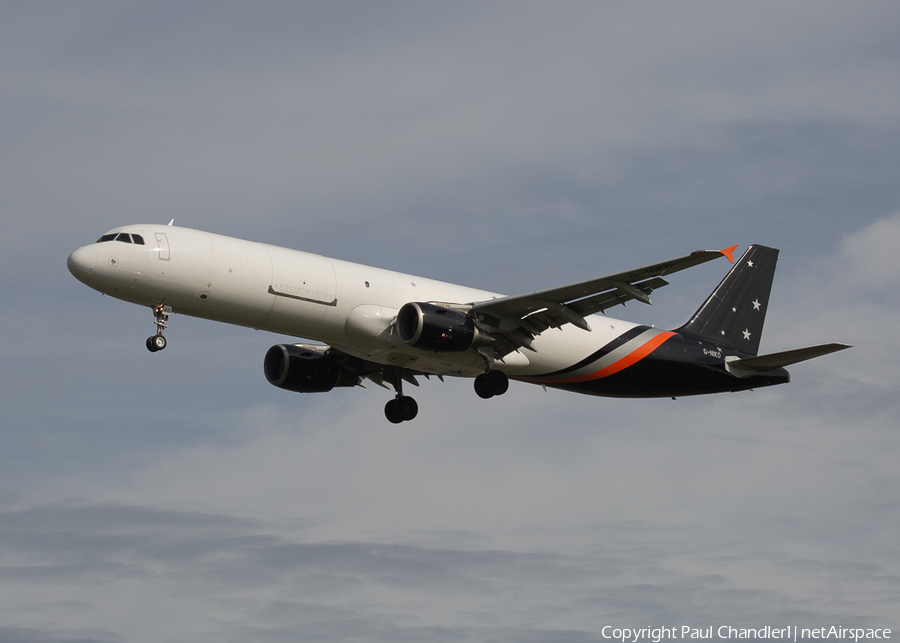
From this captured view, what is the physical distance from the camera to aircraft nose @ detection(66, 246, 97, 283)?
3131 centimetres

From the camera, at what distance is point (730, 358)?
4169cm

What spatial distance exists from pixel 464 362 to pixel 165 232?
36.3 ft

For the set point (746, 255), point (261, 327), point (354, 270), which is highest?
point (746, 255)

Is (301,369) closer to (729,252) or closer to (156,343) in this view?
(156,343)

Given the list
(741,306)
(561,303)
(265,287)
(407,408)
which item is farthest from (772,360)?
(265,287)

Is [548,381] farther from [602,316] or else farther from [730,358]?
[730,358]

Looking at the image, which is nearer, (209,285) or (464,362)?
(209,285)

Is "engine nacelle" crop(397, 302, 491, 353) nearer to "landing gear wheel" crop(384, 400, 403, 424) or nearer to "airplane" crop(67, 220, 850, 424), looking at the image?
"airplane" crop(67, 220, 850, 424)

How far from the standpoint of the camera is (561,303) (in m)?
34.5

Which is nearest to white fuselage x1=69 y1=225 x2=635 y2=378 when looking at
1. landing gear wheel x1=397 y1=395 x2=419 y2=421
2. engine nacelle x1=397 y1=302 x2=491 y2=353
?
engine nacelle x1=397 y1=302 x2=491 y2=353

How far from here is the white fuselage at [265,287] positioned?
104 ft

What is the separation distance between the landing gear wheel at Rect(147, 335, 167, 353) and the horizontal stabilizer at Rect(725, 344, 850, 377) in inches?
859

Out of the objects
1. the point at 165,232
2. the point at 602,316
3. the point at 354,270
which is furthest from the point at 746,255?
the point at 165,232

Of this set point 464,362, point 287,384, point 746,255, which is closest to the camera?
point 464,362
